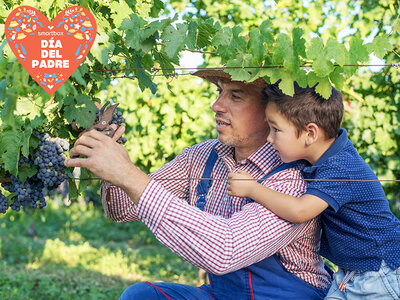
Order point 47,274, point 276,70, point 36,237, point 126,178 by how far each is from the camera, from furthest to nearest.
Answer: point 36,237 → point 47,274 → point 276,70 → point 126,178

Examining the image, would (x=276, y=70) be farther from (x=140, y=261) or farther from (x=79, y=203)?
(x=79, y=203)

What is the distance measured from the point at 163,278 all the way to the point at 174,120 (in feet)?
5.74

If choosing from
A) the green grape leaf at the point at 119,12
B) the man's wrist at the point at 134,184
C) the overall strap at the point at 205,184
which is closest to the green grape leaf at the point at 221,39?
the green grape leaf at the point at 119,12

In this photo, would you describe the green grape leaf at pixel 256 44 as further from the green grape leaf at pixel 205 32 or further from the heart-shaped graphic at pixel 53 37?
the heart-shaped graphic at pixel 53 37

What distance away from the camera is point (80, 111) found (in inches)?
80.8

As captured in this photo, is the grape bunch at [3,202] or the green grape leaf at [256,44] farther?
the grape bunch at [3,202]

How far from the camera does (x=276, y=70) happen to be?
6.66ft

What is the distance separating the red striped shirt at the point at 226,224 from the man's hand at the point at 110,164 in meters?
0.05

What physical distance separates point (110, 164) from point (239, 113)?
77 cm

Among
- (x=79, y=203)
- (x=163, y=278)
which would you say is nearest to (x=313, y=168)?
(x=163, y=278)

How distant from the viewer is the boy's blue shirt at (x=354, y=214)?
2125mm

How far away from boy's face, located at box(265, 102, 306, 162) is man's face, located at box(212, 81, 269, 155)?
24 cm

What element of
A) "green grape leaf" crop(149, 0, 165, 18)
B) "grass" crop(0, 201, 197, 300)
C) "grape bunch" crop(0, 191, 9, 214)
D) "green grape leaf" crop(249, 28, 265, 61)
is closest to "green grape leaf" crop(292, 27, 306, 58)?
"green grape leaf" crop(249, 28, 265, 61)

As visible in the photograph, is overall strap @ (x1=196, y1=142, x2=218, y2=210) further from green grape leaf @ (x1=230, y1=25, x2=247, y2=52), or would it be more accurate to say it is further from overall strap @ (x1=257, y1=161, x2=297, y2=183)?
green grape leaf @ (x1=230, y1=25, x2=247, y2=52)
